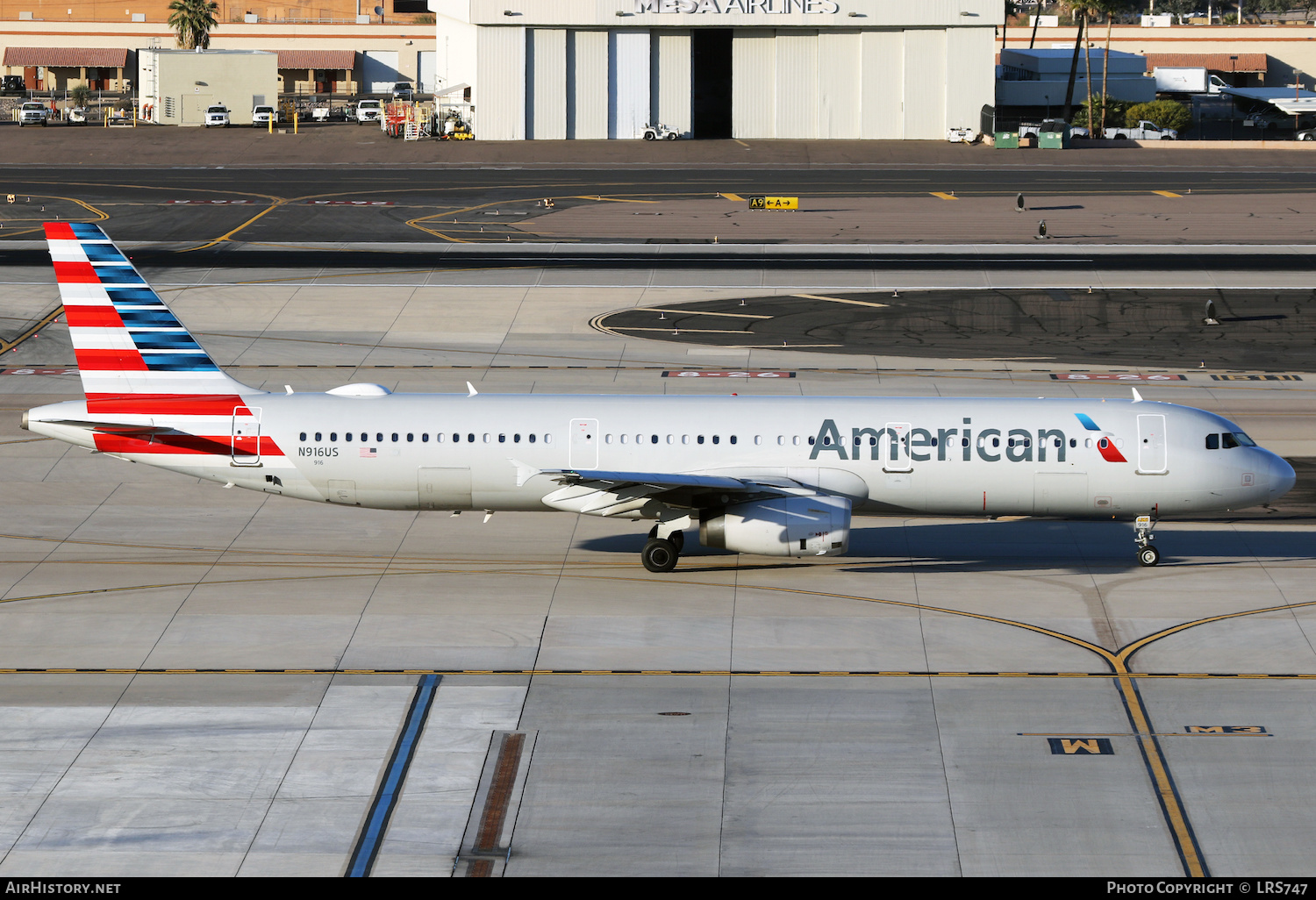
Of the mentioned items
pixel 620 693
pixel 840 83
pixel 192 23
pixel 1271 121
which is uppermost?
pixel 192 23

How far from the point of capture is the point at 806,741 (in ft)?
81.7

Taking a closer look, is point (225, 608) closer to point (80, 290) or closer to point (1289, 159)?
point (80, 290)

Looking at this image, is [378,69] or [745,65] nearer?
[745,65]

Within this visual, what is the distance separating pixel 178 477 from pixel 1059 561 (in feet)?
81.5

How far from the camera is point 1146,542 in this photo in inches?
1372

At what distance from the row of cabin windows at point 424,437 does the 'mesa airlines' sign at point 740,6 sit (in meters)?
88.1

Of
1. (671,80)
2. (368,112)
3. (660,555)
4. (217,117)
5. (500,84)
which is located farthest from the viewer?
(368,112)

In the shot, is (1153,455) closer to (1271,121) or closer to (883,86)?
(883,86)

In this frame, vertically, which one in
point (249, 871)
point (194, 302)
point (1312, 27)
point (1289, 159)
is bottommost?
point (249, 871)

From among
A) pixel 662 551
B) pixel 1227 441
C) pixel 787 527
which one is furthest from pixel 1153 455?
pixel 662 551

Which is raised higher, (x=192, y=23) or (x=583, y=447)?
(x=192, y=23)

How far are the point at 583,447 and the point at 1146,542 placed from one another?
1380 cm
